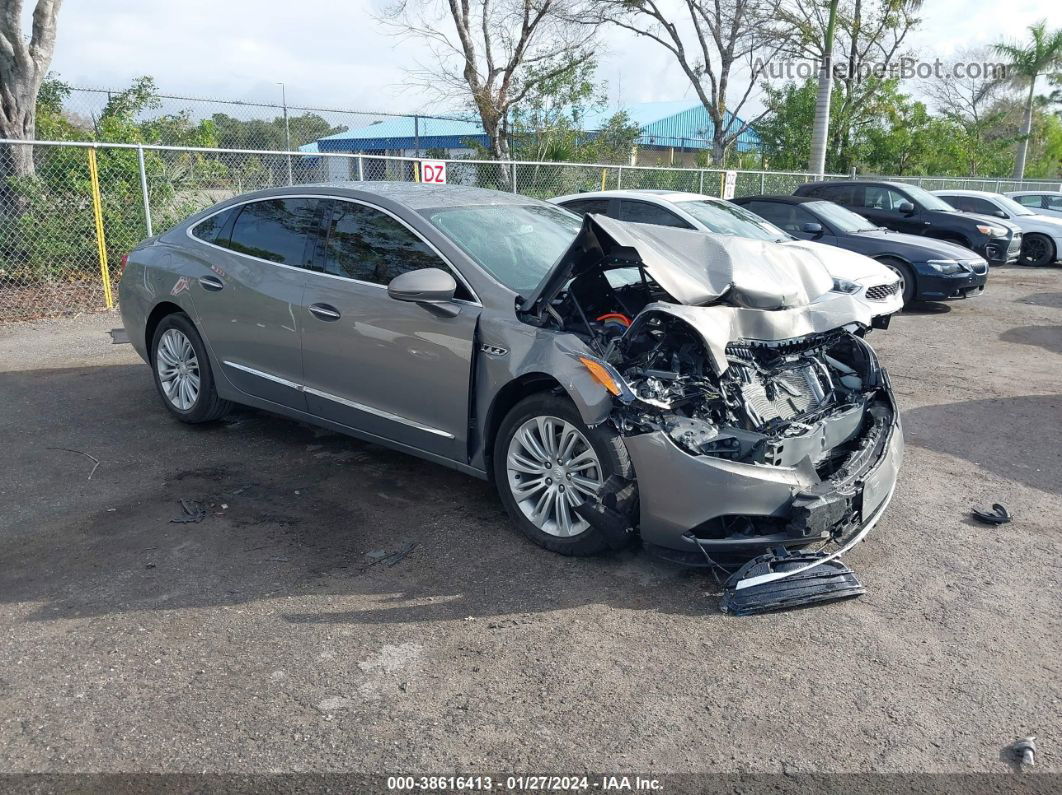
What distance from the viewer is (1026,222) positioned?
59.8 feet

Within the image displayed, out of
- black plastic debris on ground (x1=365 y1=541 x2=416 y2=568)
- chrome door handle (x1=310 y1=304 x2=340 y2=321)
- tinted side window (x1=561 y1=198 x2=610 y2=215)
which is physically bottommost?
black plastic debris on ground (x1=365 y1=541 x2=416 y2=568)

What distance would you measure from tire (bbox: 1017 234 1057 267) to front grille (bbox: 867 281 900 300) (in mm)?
11057

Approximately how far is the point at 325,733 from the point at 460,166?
13901 mm

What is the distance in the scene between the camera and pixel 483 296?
4449 mm

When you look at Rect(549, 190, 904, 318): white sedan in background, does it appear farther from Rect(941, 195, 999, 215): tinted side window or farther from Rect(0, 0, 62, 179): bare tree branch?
Rect(941, 195, 999, 215): tinted side window

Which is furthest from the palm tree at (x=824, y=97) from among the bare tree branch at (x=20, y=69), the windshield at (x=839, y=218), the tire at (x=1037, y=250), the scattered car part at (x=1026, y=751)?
the scattered car part at (x=1026, y=751)

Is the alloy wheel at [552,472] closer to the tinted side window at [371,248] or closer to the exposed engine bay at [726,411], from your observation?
the exposed engine bay at [726,411]

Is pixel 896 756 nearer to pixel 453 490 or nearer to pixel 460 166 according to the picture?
pixel 453 490

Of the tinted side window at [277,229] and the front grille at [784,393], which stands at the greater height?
the tinted side window at [277,229]

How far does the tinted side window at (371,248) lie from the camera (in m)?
4.74

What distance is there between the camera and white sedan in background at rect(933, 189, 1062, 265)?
1798 cm

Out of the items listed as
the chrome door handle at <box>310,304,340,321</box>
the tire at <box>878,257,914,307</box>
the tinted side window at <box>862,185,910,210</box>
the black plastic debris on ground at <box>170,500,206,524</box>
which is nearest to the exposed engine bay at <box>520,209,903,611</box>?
the chrome door handle at <box>310,304,340,321</box>

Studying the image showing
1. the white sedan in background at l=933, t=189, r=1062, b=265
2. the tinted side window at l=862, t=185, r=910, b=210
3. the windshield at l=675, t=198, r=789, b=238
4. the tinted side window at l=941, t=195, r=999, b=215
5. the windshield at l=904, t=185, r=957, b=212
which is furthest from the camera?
the tinted side window at l=941, t=195, r=999, b=215

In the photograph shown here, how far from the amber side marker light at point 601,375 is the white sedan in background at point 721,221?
17.6 ft
